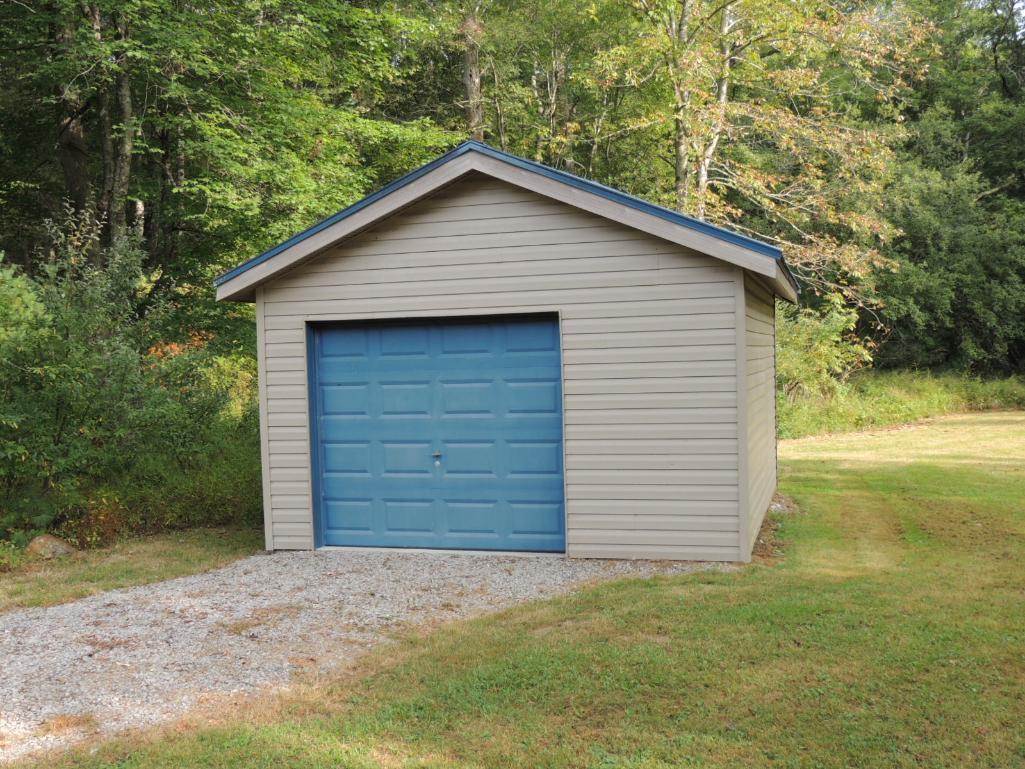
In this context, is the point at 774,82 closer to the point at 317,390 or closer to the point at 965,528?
the point at 965,528

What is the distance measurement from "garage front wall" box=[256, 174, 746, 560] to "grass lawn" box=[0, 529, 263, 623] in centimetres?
283

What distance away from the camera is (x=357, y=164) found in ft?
65.6

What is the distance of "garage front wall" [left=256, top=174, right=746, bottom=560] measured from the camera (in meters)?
8.18

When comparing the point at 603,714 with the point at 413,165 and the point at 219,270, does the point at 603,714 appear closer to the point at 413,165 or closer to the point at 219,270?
the point at 219,270

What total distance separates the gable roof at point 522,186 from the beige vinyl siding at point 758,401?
607mm

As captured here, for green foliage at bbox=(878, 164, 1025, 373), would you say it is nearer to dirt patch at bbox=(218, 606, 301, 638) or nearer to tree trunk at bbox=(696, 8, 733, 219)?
tree trunk at bbox=(696, 8, 733, 219)

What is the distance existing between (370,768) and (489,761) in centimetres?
58

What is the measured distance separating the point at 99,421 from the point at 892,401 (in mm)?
20799

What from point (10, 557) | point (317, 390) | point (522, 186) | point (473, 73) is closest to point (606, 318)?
point (522, 186)

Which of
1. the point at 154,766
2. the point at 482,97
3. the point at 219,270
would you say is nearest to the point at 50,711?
the point at 154,766

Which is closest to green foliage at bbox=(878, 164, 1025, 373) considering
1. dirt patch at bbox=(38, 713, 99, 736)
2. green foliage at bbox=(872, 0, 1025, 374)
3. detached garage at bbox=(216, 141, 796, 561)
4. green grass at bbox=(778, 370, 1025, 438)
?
green foliage at bbox=(872, 0, 1025, 374)

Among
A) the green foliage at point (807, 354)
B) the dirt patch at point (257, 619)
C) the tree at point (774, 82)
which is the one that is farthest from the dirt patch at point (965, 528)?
the green foliage at point (807, 354)

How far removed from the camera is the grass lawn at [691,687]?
14.4 ft

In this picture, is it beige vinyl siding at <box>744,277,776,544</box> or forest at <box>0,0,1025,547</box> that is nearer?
beige vinyl siding at <box>744,277,776,544</box>
